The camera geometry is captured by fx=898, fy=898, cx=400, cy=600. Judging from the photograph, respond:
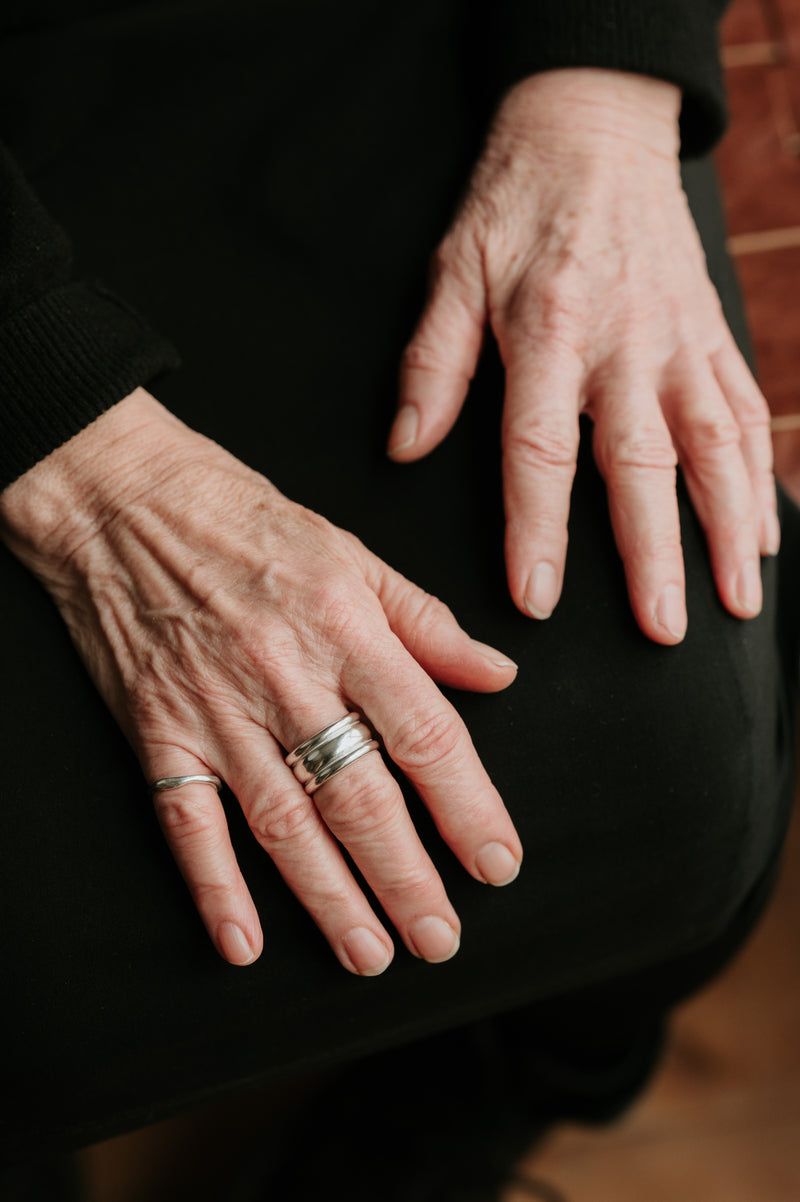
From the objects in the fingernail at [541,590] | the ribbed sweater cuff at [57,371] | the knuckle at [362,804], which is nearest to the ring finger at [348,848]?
the knuckle at [362,804]

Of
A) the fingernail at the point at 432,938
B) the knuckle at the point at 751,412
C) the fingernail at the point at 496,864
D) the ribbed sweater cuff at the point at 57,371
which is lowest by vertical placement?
the fingernail at the point at 432,938

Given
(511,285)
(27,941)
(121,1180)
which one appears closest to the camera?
(27,941)

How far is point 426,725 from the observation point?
22.6 inches

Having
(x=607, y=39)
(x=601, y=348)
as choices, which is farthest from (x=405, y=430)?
(x=607, y=39)

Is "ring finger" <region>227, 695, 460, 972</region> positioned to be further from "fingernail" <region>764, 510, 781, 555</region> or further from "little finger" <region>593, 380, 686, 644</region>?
"fingernail" <region>764, 510, 781, 555</region>

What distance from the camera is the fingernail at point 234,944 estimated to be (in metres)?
0.57

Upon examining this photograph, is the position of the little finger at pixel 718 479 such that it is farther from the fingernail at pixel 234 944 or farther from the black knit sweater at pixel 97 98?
the fingernail at pixel 234 944

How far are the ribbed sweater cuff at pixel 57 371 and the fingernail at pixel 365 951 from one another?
39 cm

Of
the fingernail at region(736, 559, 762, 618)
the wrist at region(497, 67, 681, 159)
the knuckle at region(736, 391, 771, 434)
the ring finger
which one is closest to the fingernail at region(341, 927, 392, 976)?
the ring finger

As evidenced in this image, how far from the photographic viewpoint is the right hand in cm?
58

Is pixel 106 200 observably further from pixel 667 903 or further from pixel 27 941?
pixel 667 903

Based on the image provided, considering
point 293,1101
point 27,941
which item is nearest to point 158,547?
point 27,941

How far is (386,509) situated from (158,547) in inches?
6.5

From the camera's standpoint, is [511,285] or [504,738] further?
[511,285]
